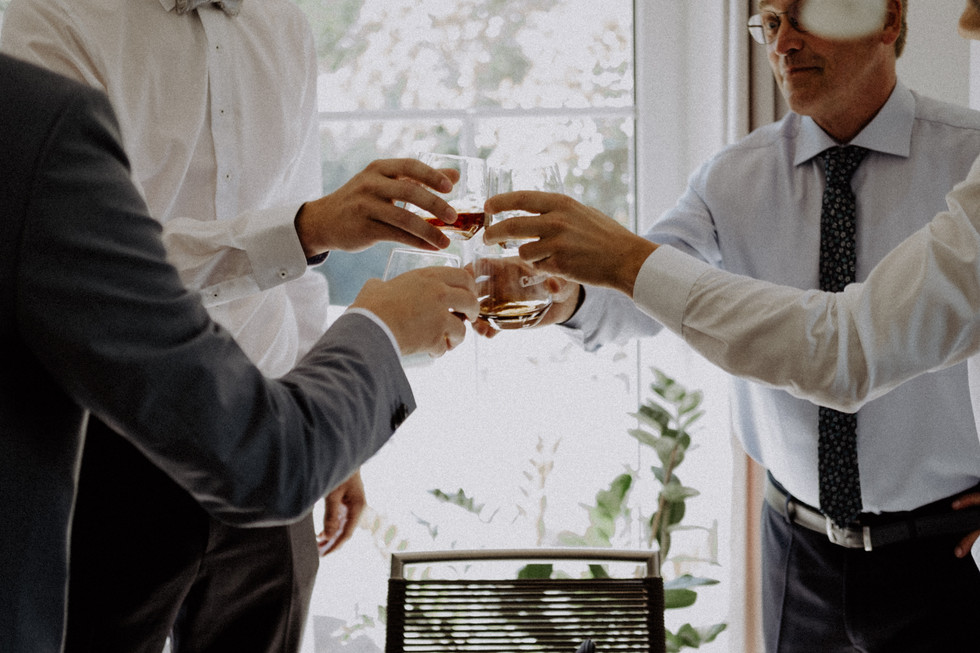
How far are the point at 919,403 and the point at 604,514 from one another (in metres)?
1.06

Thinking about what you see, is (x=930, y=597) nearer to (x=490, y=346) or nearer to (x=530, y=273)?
(x=530, y=273)

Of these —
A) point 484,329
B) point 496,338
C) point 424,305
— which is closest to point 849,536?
point 484,329

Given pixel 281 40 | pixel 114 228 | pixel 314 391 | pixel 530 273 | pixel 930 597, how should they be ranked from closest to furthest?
pixel 114 228 < pixel 314 391 < pixel 530 273 < pixel 930 597 < pixel 281 40

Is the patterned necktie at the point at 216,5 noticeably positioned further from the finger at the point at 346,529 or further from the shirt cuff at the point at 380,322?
the finger at the point at 346,529

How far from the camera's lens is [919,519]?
1.57 metres

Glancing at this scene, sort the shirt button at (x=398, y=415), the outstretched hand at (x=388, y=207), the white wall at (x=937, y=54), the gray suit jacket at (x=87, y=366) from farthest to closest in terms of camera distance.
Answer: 1. the white wall at (x=937, y=54)
2. the outstretched hand at (x=388, y=207)
3. the shirt button at (x=398, y=415)
4. the gray suit jacket at (x=87, y=366)

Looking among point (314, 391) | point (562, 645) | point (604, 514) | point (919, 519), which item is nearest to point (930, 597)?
point (919, 519)

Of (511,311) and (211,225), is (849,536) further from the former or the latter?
(211,225)

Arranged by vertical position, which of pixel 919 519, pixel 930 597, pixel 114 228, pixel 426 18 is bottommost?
pixel 930 597

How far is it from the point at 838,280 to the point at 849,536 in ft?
1.66

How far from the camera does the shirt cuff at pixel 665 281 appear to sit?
1.24 m

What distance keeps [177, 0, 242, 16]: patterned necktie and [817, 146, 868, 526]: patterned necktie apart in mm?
1238

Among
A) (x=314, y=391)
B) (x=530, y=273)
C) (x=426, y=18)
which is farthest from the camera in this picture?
(x=426, y=18)

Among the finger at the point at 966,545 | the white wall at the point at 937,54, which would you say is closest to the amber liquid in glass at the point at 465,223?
the finger at the point at 966,545
